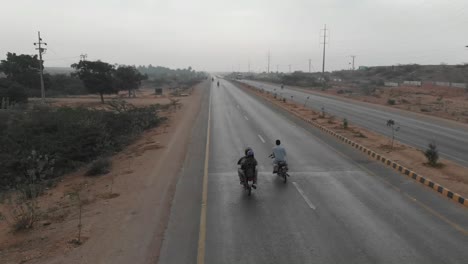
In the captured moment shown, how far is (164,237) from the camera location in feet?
27.6

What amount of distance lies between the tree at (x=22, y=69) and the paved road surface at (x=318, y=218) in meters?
61.1

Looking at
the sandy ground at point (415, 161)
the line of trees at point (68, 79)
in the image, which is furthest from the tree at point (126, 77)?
the sandy ground at point (415, 161)

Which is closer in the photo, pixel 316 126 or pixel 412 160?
pixel 412 160

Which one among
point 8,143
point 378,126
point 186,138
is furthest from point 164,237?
point 378,126

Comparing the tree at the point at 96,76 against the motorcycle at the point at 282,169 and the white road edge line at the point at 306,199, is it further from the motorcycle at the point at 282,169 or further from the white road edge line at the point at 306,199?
the white road edge line at the point at 306,199

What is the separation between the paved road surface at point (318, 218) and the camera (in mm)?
7523

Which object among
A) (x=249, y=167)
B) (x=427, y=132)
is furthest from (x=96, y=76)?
(x=249, y=167)

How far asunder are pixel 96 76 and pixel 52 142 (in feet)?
119

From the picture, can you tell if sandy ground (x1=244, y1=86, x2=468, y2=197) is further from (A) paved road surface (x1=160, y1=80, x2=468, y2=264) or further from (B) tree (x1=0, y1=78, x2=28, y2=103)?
(B) tree (x1=0, y1=78, x2=28, y2=103)

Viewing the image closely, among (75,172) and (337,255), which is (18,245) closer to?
(337,255)

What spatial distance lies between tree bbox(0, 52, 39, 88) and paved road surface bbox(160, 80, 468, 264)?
200 ft

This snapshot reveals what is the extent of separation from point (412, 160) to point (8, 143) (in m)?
19.0

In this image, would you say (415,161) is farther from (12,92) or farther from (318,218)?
(12,92)

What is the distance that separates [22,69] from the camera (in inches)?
2699
